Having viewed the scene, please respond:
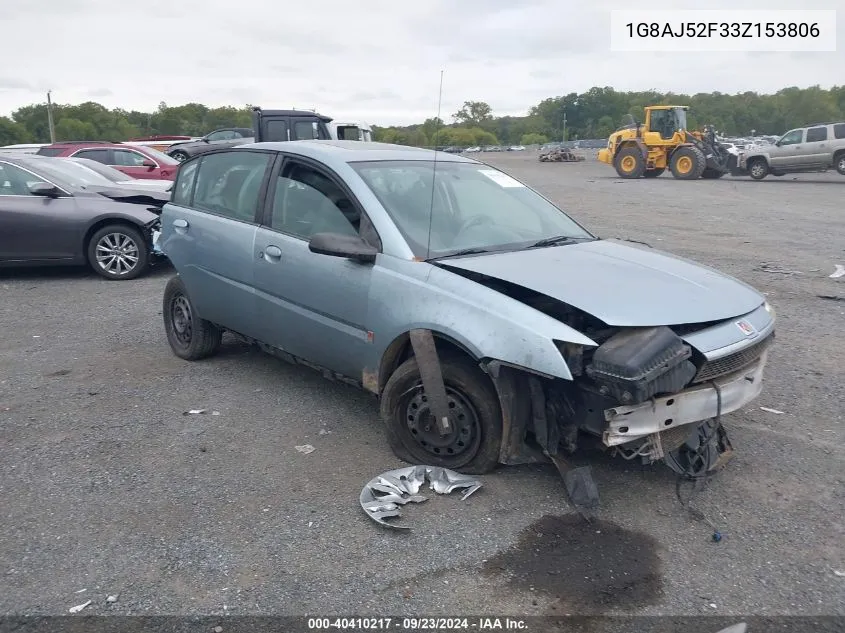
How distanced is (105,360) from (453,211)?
3292 mm

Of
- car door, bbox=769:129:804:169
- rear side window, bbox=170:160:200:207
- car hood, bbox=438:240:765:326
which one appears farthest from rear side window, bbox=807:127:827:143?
rear side window, bbox=170:160:200:207

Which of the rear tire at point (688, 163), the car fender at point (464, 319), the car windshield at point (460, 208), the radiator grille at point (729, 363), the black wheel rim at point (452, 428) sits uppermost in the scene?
the rear tire at point (688, 163)

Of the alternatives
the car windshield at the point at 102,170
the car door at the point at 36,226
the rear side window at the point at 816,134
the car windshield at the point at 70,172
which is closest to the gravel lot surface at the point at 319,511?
the car door at the point at 36,226

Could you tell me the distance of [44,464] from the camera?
421 cm

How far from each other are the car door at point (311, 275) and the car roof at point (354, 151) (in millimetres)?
105

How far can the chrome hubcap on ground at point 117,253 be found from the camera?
30.5 ft

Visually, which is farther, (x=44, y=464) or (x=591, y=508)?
(x=44, y=464)

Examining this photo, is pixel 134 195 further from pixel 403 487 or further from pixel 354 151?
pixel 403 487

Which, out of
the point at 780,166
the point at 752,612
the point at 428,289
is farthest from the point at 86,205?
the point at 780,166

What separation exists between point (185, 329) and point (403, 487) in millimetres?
2914

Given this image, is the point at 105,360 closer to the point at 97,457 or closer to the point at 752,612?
the point at 97,457

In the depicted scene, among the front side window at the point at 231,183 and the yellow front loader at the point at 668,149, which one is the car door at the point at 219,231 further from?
the yellow front loader at the point at 668,149

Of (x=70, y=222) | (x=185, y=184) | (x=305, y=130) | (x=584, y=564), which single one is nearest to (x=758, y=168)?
(x=305, y=130)

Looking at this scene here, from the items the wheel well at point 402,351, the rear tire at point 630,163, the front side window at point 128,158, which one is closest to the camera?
the wheel well at point 402,351
